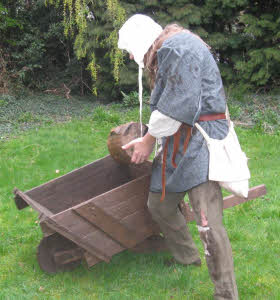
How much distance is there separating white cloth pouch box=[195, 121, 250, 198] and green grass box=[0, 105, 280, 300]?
3.06 feet

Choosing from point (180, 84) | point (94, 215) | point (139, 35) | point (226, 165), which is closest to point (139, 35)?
point (139, 35)

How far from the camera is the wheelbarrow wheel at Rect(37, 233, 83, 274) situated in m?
3.57

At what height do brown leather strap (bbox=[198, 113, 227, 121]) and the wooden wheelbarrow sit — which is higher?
brown leather strap (bbox=[198, 113, 227, 121])

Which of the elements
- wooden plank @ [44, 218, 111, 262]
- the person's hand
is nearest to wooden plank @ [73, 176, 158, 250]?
wooden plank @ [44, 218, 111, 262]

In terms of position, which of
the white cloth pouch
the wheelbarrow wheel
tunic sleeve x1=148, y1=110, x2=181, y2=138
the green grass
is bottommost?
the green grass

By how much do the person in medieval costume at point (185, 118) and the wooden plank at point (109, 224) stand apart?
15.7 inches

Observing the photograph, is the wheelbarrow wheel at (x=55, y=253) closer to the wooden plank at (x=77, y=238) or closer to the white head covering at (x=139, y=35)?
the wooden plank at (x=77, y=238)

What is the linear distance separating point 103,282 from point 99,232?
46 centimetres

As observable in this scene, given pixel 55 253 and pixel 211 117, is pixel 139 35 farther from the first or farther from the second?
pixel 55 253

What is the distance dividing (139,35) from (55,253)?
175 cm

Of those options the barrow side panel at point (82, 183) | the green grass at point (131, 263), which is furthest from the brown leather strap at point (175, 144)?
the green grass at point (131, 263)

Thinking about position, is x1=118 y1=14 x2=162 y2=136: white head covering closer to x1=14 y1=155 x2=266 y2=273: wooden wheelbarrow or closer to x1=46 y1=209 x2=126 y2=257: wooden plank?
x1=14 y1=155 x2=266 y2=273: wooden wheelbarrow

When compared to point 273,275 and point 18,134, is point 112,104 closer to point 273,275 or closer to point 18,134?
point 18,134

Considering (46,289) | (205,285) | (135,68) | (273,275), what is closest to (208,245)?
(205,285)
